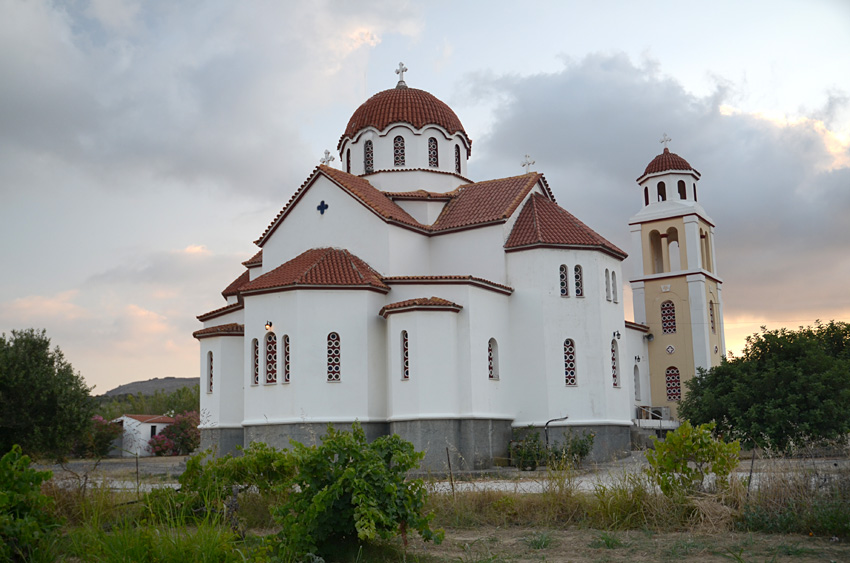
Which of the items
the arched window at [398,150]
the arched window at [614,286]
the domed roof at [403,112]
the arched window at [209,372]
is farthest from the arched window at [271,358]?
the arched window at [614,286]

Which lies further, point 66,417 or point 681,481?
point 66,417

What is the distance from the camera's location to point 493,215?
27266 mm

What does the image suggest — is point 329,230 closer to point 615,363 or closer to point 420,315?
point 420,315

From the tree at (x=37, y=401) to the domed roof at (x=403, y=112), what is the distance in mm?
15544

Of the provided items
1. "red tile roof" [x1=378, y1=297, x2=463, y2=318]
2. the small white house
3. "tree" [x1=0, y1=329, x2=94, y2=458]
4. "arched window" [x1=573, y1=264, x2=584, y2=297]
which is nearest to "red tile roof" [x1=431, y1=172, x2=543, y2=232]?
"arched window" [x1=573, y1=264, x2=584, y2=297]

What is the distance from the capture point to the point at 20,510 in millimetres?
8320

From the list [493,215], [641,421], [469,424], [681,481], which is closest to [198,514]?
[681,481]

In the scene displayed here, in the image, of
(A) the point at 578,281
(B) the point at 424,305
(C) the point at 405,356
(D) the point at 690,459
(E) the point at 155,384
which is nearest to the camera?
(D) the point at 690,459

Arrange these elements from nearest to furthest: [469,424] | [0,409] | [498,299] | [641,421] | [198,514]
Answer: [198,514], [0,409], [469,424], [498,299], [641,421]

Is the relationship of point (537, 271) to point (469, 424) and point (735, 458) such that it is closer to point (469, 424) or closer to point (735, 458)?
point (469, 424)

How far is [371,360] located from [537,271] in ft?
20.7

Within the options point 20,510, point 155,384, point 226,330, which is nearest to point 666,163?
point 226,330

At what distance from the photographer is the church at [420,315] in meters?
24.0

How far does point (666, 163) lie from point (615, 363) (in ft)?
57.3
